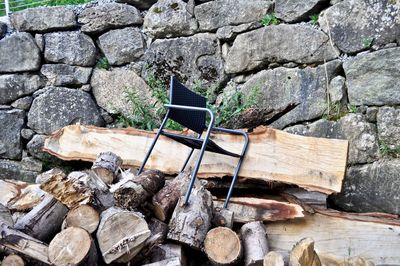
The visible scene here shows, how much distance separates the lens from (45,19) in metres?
4.04

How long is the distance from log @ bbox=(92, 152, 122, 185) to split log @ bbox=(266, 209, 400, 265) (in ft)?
2.65

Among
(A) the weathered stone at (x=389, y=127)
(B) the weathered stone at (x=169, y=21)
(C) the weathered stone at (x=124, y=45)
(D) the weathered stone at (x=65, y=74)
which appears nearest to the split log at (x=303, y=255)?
(A) the weathered stone at (x=389, y=127)

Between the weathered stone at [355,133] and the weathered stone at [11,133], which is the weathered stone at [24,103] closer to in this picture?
the weathered stone at [11,133]

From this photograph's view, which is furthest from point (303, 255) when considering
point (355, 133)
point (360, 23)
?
point (360, 23)

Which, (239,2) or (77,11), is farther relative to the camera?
(77,11)

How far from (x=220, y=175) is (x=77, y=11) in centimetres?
194

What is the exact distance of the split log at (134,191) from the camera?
2223 millimetres

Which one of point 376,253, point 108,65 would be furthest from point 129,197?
point 108,65

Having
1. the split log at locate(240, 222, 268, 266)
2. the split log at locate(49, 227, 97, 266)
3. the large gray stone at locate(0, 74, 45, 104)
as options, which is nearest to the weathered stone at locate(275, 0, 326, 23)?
the split log at locate(240, 222, 268, 266)

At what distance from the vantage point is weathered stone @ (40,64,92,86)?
3943mm

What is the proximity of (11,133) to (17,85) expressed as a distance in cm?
37

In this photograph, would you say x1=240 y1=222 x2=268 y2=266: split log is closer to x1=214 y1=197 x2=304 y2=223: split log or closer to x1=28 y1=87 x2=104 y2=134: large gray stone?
x1=214 y1=197 x2=304 y2=223: split log

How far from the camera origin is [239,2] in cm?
369

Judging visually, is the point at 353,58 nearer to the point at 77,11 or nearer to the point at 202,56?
the point at 202,56
